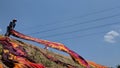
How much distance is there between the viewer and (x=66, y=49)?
78.8ft

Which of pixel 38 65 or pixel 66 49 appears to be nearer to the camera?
pixel 38 65

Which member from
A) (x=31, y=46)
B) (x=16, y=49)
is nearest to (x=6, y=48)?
(x=16, y=49)

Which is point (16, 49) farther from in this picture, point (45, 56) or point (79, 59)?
point (79, 59)

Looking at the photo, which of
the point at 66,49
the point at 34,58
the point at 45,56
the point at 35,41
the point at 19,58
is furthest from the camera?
the point at 66,49

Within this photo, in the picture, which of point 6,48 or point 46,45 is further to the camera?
point 46,45

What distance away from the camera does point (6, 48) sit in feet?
59.5

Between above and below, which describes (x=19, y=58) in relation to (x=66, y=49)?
below

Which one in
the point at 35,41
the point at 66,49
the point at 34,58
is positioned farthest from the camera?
the point at 66,49

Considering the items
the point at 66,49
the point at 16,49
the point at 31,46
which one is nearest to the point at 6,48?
the point at 16,49

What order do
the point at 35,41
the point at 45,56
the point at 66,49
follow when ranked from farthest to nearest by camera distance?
1. the point at 66,49
2. the point at 35,41
3. the point at 45,56

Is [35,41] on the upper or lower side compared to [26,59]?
upper

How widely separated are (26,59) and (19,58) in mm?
596

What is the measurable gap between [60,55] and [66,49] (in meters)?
0.87

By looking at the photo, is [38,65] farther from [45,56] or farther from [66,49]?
[66,49]
